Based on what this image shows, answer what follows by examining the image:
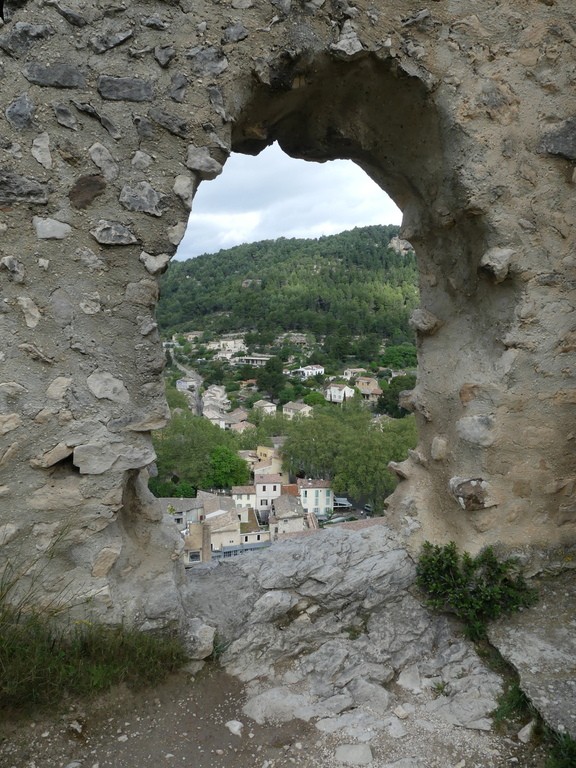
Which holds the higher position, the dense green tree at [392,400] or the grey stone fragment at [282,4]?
the grey stone fragment at [282,4]

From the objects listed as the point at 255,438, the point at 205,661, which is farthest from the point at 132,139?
the point at 255,438

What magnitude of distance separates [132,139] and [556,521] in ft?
9.63

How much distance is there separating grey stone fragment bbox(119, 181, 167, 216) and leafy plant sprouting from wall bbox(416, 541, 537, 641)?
89.7 inches

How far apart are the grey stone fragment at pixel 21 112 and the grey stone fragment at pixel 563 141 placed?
95.5 inches

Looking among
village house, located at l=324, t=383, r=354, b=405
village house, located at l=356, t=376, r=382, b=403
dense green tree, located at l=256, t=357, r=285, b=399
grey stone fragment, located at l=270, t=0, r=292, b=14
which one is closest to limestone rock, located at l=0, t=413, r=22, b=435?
grey stone fragment, located at l=270, t=0, r=292, b=14

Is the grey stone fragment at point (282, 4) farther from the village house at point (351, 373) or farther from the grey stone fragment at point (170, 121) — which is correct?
the village house at point (351, 373)

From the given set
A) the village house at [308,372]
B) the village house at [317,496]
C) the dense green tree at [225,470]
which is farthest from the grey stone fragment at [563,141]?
the village house at [308,372]

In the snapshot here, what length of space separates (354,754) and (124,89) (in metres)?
2.89

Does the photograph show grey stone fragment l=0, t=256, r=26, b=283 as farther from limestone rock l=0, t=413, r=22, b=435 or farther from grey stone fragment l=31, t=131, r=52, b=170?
limestone rock l=0, t=413, r=22, b=435

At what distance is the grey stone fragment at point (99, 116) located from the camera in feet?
6.72

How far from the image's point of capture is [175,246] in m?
2.22

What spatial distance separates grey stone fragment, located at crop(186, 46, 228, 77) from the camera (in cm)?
217

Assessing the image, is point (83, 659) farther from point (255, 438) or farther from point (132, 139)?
point (255, 438)

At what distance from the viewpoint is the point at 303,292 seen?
219 feet
